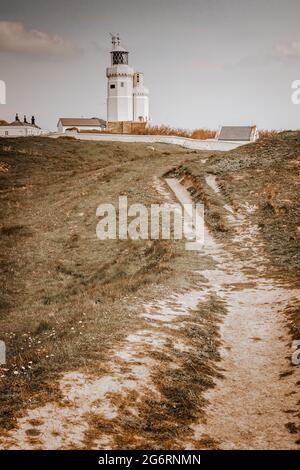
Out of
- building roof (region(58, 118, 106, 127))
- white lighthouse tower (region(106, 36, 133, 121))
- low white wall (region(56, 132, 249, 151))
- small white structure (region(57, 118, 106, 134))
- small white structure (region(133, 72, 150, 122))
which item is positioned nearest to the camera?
low white wall (region(56, 132, 249, 151))

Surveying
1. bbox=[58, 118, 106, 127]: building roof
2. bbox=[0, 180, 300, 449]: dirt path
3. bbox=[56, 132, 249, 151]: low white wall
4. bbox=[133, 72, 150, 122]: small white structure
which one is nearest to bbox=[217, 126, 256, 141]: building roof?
bbox=[56, 132, 249, 151]: low white wall

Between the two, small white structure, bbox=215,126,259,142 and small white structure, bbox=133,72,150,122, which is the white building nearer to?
small white structure, bbox=133,72,150,122

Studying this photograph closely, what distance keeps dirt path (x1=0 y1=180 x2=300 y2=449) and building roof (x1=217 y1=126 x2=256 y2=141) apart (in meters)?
72.0

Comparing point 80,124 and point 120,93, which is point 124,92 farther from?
point 80,124

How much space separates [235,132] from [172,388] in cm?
7977

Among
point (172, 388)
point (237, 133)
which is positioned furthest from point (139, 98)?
point (172, 388)

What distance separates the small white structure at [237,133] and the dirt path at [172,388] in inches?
2817

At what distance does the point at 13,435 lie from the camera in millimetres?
7191

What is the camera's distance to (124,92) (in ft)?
364

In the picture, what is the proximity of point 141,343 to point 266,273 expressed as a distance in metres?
8.31

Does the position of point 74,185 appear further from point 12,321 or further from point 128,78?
point 128,78

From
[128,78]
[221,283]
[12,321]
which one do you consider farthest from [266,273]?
[128,78]

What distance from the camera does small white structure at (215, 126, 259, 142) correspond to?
8144 centimetres
